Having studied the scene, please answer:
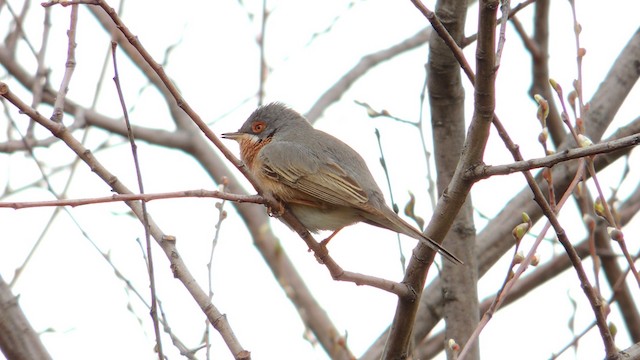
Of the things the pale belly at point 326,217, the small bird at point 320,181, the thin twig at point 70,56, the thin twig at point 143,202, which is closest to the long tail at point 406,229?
the small bird at point 320,181

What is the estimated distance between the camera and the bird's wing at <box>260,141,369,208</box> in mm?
5453

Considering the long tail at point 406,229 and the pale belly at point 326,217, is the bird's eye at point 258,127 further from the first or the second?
the long tail at point 406,229

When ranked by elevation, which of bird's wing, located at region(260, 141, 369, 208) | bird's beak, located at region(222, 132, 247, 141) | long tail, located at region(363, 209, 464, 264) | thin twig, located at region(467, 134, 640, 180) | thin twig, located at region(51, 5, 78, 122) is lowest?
thin twig, located at region(467, 134, 640, 180)

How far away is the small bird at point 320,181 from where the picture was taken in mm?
5391

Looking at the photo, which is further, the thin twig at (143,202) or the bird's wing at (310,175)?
the bird's wing at (310,175)

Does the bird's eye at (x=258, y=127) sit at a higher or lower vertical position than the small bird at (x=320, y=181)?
higher

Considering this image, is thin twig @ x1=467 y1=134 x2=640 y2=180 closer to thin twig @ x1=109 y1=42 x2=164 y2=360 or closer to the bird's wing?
thin twig @ x1=109 y1=42 x2=164 y2=360

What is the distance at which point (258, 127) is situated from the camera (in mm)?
7180

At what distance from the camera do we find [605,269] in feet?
24.3

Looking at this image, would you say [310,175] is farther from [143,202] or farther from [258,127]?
[143,202]

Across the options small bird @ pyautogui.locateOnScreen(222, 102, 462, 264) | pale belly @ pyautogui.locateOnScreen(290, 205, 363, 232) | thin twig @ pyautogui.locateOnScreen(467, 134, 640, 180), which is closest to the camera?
thin twig @ pyautogui.locateOnScreen(467, 134, 640, 180)

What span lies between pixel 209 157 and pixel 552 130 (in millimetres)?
3671

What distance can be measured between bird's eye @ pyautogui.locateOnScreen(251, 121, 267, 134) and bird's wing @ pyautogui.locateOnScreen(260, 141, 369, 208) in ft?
2.65

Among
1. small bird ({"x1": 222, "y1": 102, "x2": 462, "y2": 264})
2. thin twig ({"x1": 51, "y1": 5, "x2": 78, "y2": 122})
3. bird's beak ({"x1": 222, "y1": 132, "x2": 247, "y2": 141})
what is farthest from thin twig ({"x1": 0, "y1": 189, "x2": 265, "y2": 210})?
bird's beak ({"x1": 222, "y1": 132, "x2": 247, "y2": 141})
